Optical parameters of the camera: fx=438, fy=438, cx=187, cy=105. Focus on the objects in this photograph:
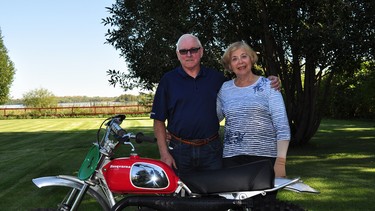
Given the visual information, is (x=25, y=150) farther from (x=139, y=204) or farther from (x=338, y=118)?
(x=338, y=118)

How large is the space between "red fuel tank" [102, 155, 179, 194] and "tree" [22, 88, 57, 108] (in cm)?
4742

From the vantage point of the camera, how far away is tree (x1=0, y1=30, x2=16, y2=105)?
150 ft

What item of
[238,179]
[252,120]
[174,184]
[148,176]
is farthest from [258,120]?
[148,176]

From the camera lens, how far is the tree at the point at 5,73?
45.8m

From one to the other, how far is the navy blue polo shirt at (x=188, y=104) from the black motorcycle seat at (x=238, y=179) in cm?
84

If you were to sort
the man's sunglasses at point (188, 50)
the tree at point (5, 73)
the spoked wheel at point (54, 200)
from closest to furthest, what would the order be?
the man's sunglasses at point (188, 50), the spoked wheel at point (54, 200), the tree at point (5, 73)

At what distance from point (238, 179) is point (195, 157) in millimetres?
939

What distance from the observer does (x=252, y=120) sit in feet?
10.7

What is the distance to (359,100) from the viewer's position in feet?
79.4

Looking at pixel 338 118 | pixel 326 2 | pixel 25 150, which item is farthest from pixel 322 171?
pixel 338 118

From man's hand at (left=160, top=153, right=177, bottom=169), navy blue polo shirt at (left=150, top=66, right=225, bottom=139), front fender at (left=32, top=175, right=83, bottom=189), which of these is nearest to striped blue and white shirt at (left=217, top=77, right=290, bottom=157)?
navy blue polo shirt at (left=150, top=66, right=225, bottom=139)

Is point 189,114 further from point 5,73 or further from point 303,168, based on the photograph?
point 5,73

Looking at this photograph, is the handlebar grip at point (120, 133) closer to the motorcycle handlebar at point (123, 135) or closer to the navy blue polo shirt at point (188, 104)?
the motorcycle handlebar at point (123, 135)

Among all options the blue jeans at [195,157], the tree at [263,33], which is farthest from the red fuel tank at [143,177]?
the tree at [263,33]
